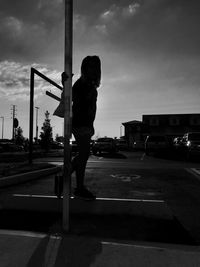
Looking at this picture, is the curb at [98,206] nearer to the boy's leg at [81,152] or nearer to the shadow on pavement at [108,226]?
the shadow on pavement at [108,226]

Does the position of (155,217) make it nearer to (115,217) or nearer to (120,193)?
(115,217)

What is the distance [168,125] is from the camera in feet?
207

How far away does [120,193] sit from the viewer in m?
5.63

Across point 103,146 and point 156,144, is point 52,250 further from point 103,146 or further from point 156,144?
point 103,146

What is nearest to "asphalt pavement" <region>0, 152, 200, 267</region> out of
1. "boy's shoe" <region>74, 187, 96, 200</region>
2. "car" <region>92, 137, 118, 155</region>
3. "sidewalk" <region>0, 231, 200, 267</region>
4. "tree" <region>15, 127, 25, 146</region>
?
Answer: "sidewalk" <region>0, 231, 200, 267</region>

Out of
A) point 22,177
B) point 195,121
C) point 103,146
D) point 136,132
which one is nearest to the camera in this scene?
point 22,177

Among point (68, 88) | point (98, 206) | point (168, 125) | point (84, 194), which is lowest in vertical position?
point (98, 206)

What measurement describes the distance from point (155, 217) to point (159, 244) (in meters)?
0.88

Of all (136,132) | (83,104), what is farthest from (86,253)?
(136,132)

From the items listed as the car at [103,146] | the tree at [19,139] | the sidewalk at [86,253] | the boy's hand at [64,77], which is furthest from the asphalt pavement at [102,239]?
the tree at [19,139]

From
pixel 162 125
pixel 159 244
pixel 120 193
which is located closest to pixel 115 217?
pixel 159 244

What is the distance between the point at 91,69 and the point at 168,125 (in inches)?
2396

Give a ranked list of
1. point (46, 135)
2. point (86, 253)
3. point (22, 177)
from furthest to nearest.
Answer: point (46, 135) < point (22, 177) < point (86, 253)

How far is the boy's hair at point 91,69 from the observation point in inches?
155
